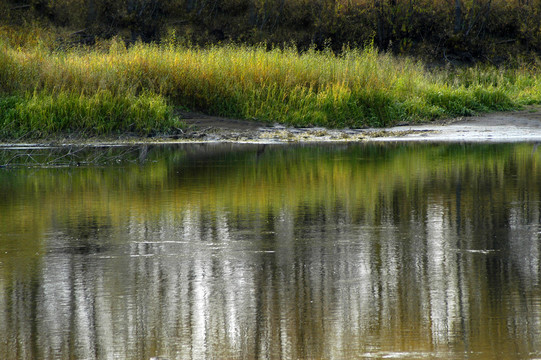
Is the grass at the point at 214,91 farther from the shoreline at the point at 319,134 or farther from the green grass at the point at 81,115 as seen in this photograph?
the shoreline at the point at 319,134

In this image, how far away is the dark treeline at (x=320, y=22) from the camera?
1746 inches

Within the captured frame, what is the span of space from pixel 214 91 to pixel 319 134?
13.4 feet

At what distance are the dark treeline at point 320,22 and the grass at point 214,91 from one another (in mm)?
15886

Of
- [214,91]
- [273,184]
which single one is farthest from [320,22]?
[273,184]

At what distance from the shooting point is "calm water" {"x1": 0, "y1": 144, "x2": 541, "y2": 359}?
5.52m

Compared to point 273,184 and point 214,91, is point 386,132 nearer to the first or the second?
point 214,91

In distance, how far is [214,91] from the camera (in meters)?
25.4

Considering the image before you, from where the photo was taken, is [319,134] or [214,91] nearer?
[319,134]

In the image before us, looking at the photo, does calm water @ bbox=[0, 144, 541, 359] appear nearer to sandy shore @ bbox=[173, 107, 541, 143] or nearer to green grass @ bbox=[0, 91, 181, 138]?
green grass @ bbox=[0, 91, 181, 138]

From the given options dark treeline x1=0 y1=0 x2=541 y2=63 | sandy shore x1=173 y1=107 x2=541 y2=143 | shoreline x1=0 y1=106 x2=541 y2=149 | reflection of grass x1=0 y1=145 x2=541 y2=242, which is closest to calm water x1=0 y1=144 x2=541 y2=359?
reflection of grass x1=0 y1=145 x2=541 y2=242

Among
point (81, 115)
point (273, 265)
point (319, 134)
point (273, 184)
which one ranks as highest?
point (81, 115)

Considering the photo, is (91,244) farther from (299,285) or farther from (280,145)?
(280,145)

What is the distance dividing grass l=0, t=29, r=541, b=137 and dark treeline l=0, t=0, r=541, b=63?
1589cm

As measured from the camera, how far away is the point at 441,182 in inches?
526
